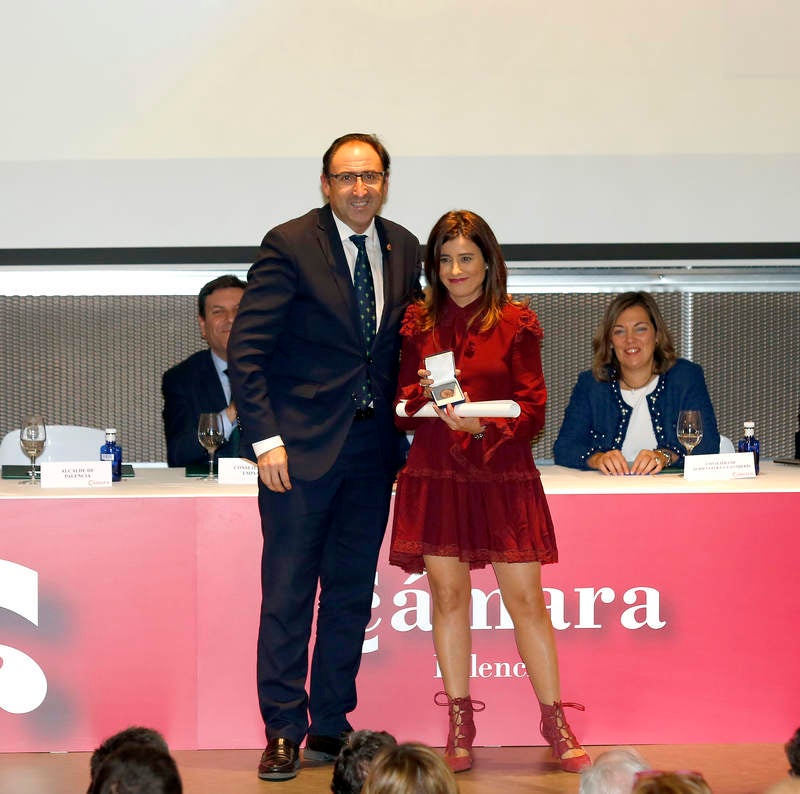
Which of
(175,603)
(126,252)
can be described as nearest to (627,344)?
(175,603)

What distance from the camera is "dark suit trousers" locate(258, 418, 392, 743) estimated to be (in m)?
3.12

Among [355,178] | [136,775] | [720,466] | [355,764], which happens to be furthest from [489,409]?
[136,775]

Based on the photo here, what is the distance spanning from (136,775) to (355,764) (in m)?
0.51

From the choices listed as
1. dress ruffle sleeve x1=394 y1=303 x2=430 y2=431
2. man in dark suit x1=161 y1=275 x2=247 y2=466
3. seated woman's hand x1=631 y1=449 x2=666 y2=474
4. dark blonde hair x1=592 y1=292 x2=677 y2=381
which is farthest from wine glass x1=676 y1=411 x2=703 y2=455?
man in dark suit x1=161 y1=275 x2=247 y2=466

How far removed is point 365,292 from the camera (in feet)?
10.5

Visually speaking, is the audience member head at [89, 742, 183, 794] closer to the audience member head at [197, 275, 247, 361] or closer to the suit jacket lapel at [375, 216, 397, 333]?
the suit jacket lapel at [375, 216, 397, 333]

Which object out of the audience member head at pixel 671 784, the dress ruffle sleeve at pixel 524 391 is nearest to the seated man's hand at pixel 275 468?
the dress ruffle sleeve at pixel 524 391

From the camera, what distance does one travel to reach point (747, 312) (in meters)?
5.15

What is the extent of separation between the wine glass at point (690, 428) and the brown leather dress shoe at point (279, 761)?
1.57 meters

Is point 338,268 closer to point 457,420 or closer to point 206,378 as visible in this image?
point 457,420

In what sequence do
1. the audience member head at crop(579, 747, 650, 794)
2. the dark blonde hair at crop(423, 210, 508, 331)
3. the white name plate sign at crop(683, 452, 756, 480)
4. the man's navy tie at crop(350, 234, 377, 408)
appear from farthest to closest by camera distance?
the white name plate sign at crop(683, 452, 756, 480) < the man's navy tie at crop(350, 234, 377, 408) < the dark blonde hair at crop(423, 210, 508, 331) < the audience member head at crop(579, 747, 650, 794)

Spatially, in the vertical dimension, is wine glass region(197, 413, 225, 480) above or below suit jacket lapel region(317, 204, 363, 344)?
below

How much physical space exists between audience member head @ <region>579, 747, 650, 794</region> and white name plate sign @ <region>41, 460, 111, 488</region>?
2078 millimetres

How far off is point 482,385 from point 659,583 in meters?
0.88
